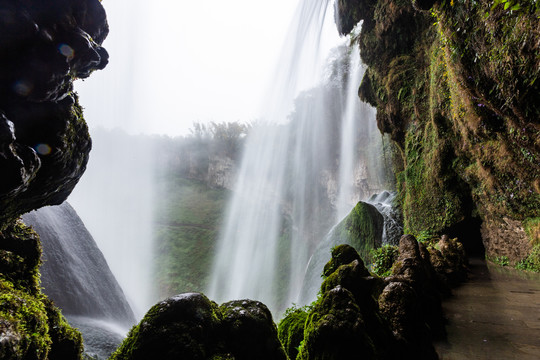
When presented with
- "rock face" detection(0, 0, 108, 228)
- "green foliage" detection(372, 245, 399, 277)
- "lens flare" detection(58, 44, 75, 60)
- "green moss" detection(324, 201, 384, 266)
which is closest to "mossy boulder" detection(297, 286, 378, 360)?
"rock face" detection(0, 0, 108, 228)

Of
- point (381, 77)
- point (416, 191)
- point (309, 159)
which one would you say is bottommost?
point (416, 191)

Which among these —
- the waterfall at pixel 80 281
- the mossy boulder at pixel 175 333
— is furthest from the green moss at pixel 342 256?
the waterfall at pixel 80 281

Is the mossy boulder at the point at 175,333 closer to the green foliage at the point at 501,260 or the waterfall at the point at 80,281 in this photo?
the waterfall at the point at 80,281

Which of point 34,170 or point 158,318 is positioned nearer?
point 158,318

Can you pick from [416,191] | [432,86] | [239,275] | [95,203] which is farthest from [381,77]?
[95,203]

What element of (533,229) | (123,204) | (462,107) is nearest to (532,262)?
(533,229)

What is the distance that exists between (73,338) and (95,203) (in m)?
41.8

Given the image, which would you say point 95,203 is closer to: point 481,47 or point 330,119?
point 330,119

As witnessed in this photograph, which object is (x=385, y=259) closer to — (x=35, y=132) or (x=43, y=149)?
(x=43, y=149)

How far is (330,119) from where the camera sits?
31.0 meters

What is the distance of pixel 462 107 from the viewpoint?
23.5ft

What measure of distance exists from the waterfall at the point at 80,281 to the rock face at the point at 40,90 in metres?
4.70

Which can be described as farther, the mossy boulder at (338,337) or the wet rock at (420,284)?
the wet rock at (420,284)

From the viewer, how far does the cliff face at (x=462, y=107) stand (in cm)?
464
